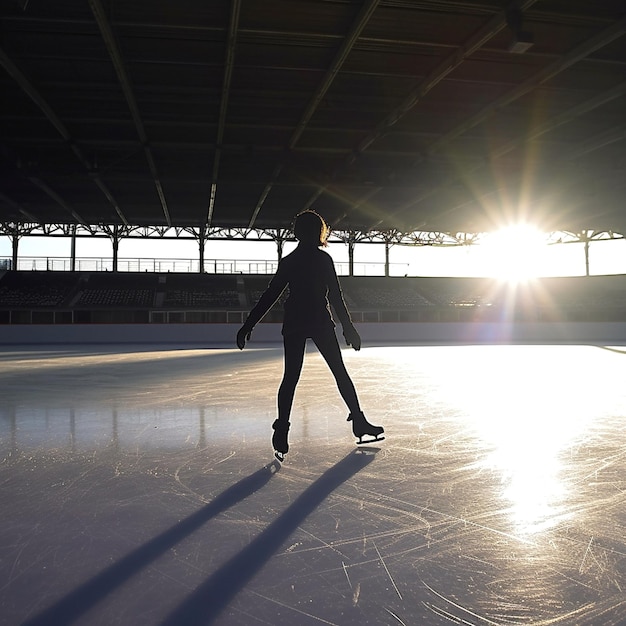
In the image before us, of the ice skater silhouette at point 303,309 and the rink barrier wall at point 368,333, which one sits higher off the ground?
the ice skater silhouette at point 303,309

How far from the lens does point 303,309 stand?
4070 millimetres

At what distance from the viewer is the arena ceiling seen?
1103 cm

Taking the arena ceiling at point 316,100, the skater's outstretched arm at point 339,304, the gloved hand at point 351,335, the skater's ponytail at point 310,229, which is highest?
the arena ceiling at point 316,100

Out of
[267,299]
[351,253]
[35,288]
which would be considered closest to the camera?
[267,299]

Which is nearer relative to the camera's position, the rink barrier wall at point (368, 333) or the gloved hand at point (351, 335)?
the gloved hand at point (351, 335)

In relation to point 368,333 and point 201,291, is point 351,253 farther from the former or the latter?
point 368,333

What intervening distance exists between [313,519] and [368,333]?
26.7m

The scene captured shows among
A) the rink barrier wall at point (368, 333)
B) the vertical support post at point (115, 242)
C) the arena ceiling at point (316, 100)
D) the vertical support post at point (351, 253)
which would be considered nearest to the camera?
the arena ceiling at point (316, 100)

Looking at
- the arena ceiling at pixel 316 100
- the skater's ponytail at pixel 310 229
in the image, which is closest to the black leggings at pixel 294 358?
the skater's ponytail at pixel 310 229

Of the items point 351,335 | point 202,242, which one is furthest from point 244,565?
point 202,242

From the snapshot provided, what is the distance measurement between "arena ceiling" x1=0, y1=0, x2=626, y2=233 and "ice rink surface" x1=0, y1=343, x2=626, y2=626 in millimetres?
8516

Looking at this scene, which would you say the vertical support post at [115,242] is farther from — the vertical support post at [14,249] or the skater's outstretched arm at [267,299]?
the skater's outstretched arm at [267,299]

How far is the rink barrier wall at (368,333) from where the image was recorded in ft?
85.3

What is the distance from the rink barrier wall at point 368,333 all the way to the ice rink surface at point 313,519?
2109cm
